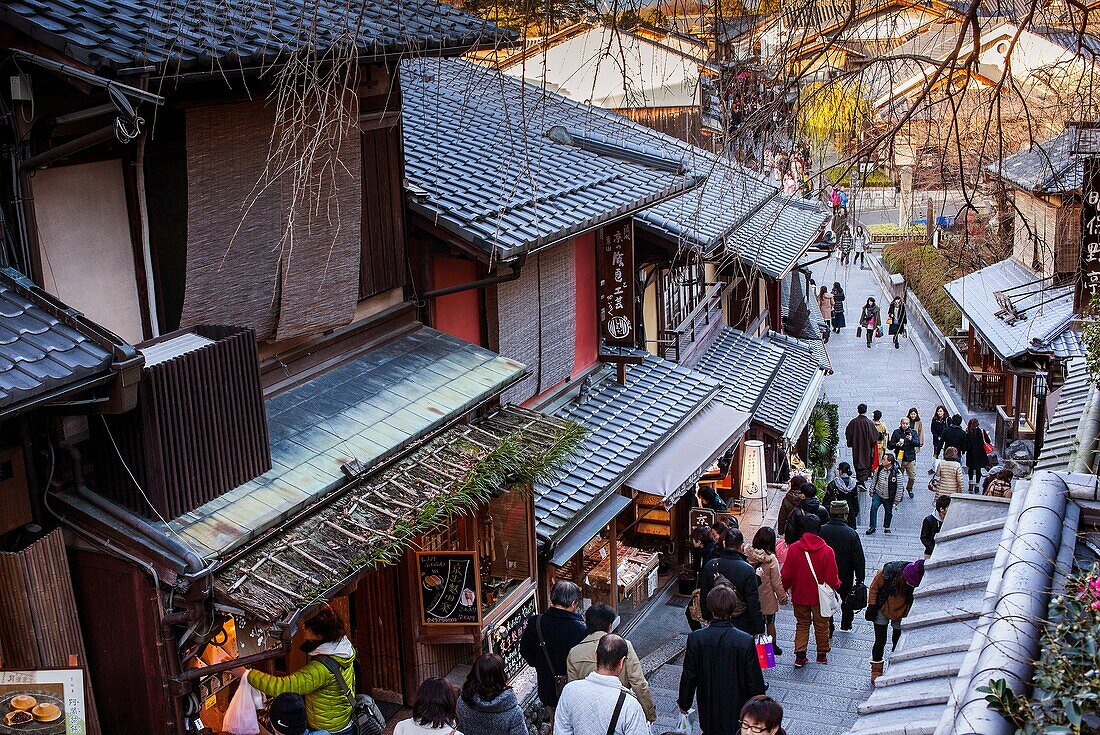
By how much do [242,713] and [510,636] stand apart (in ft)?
12.9

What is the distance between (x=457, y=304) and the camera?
41.6 feet

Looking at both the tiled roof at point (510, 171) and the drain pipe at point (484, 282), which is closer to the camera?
the tiled roof at point (510, 171)

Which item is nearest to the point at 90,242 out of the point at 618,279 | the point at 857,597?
the point at 618,279

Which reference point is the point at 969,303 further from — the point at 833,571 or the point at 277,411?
the point at 277,411

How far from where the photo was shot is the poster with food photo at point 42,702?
6.53m

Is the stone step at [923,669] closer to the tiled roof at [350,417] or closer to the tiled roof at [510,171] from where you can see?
the tiled roof at [350,417]

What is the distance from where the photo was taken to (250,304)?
9.24 metres

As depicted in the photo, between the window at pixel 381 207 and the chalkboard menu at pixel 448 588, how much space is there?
2.76 meters

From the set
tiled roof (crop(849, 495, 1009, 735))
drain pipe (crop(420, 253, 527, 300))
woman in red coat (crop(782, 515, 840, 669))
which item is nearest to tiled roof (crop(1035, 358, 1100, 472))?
woman in red coat (crop(782, 515, 840, 669))

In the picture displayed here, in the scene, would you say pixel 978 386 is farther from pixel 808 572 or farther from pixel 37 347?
pixel 37 347

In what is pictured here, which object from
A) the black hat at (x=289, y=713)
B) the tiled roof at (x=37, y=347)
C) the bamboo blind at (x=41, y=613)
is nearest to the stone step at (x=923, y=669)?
the black hat at (x=289, y=713)

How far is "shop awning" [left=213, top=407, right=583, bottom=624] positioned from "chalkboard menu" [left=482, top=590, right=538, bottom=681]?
5.39 feet

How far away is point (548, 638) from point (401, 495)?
177cm

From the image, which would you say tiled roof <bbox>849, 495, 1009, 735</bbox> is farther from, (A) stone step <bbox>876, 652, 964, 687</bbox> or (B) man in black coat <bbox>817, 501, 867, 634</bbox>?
(B) man in black coat <bbox>817, 501, 867, 634</bbox>
